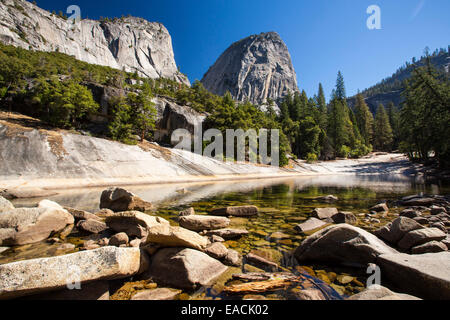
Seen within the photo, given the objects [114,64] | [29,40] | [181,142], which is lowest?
[181,142]

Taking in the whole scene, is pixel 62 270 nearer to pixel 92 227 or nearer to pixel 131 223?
pixel 131 223

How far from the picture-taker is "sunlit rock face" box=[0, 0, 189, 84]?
9350cm

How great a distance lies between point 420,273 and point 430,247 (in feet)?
5.92

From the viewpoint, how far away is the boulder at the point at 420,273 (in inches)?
110

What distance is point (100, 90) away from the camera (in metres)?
49.6

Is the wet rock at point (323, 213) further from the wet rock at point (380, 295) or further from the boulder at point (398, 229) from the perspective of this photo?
the wet rock at point (380, 295)

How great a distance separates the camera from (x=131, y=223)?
603 cm

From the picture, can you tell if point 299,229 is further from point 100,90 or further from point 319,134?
point 319,134

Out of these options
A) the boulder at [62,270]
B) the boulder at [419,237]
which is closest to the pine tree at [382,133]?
the boulder at [419,237]

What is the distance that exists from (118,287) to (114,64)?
157681 mm

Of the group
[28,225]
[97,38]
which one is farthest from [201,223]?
[97,38]

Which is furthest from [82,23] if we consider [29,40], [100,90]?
[100,90]

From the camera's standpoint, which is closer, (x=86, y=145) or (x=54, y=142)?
(x=54, y=142)
